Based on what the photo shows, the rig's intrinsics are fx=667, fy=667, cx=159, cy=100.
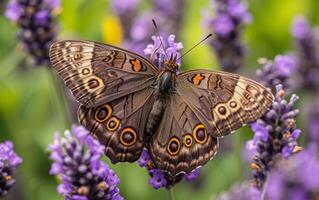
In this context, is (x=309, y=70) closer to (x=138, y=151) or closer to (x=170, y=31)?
(x=170, y=31)

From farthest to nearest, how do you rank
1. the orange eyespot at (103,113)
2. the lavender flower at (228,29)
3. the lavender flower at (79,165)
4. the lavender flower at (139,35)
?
1. the lavender flower at (139,35)
2. the lavender flower at (228,29)
3. the orange eyespot at (103,113)
4. the lavender flower at (79,165)

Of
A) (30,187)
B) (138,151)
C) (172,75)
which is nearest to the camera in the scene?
(138,151)

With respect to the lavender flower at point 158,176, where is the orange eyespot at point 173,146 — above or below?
above

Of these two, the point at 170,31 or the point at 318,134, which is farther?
the point at 170,31

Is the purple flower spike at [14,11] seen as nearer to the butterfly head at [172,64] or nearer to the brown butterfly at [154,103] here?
the brown butterfly at [154,103]

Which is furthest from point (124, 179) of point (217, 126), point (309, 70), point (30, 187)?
point (217, 126)

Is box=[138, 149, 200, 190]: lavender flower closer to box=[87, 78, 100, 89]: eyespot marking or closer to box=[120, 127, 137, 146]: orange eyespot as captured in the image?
box=[120, 127, 137, 146]: orange eyespot

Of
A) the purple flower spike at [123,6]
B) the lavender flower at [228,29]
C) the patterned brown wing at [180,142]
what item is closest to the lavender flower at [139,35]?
the purple flower spike at [123,6]
